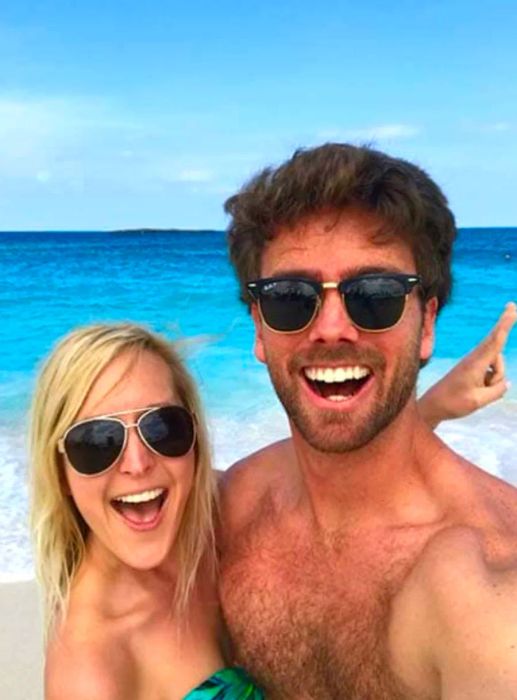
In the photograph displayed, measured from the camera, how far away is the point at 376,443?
2.37 meters

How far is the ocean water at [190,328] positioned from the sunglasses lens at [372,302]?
68cm

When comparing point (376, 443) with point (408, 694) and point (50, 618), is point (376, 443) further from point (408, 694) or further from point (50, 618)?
point (50, 618)

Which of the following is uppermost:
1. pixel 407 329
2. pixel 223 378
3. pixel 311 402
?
pixel 407 329

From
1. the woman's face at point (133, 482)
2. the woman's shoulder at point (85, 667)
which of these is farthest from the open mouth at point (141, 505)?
the woman's shoulder at point (85, 667)

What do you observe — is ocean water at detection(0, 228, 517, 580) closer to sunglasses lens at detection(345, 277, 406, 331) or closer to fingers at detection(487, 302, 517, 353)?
fingers at detection(487, 302, 517, 353)

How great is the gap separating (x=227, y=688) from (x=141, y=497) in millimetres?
591

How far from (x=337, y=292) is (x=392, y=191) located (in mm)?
352

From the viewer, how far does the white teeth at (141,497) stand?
94.9 inches

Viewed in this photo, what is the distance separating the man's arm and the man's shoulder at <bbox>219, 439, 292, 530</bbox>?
0.65m

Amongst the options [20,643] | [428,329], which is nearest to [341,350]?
[428,329]

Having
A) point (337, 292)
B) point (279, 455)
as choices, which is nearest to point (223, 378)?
point (279, 455)

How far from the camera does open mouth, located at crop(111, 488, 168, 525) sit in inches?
95.3

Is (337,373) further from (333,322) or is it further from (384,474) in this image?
(384,474)

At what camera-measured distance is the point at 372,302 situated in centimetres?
218
